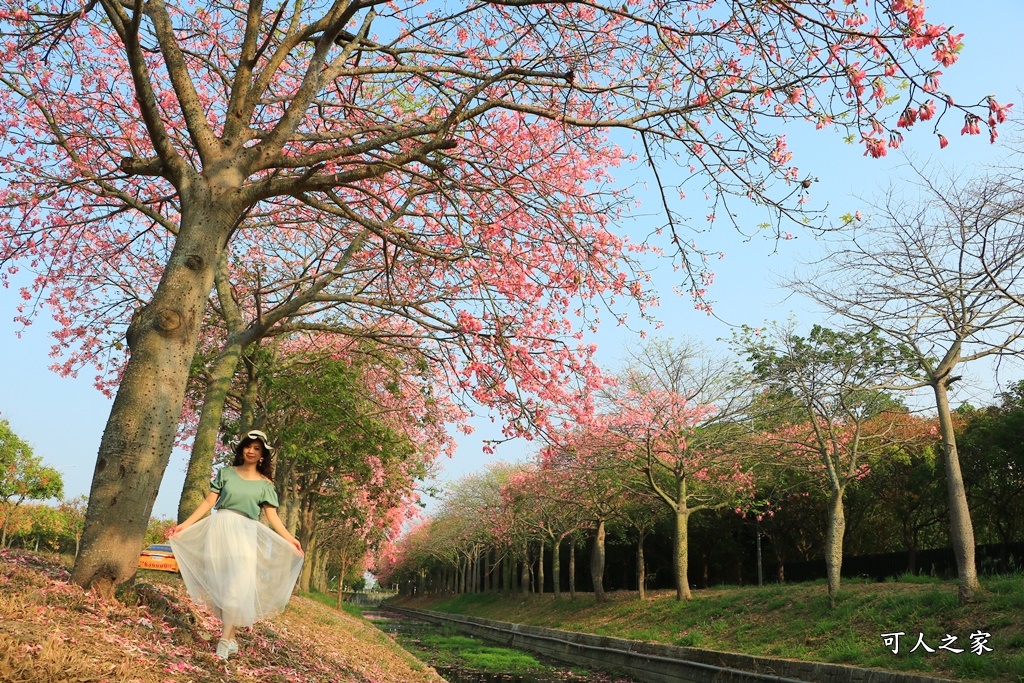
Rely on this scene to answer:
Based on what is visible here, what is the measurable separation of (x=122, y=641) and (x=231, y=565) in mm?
894

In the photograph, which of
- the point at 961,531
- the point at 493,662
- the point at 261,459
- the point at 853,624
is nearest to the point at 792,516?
the point at 493,662

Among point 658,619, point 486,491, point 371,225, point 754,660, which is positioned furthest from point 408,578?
point 371,225

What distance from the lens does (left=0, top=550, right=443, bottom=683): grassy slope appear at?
4531 mm

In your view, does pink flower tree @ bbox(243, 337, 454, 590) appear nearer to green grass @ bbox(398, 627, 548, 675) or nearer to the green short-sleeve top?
green grass @ bbox(398, 627, 548, 675)

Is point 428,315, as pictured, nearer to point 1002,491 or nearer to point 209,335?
point 209,335

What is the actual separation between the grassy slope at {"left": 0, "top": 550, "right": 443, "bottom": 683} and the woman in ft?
1.54

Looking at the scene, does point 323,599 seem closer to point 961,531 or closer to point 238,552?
point 961,531

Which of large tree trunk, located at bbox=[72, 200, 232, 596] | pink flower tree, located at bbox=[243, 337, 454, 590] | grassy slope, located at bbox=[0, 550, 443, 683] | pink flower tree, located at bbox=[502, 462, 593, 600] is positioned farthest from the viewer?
pink flower tree, located at bbox=[502, 462, 593, 600]

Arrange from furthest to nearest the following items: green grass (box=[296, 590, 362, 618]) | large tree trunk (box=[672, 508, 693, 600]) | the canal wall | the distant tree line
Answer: green grass (box=[296, 590, 362, 618])
large tree trunk (box=[672, 508, 693, 600])
the distant tree line
the canal wall

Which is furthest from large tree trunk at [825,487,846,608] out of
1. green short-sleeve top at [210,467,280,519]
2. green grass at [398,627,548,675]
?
green short-sleeve top at [210,467,280,519]

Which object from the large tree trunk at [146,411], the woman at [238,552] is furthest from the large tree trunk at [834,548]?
the large tree trunk at [146,411]

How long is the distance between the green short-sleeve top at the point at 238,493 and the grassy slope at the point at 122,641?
1177 mm

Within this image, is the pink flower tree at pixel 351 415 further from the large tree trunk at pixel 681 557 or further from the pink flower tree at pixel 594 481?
the large tree trunk at pixel 681 557

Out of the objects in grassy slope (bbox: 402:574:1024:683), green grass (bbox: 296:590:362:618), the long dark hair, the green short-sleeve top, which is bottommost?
green grass (bbox: 296:590:362:618)
